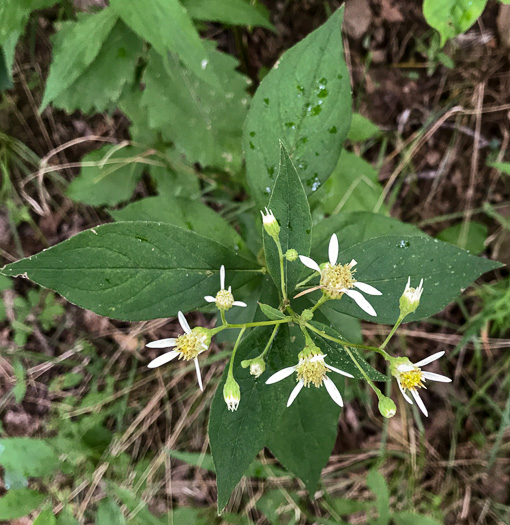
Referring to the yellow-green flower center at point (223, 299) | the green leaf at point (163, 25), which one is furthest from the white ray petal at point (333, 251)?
the green leaf at point (163, 25)

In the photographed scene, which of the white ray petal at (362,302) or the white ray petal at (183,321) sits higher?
the white ray petal at (183,321)

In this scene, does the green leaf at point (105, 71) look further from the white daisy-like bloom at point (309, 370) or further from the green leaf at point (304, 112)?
the white daisy-like bloom at point (309, 370)

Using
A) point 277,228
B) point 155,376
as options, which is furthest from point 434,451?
point 277,228

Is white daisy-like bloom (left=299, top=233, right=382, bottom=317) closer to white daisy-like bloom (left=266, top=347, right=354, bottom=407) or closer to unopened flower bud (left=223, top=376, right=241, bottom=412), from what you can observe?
white daisy-like bloom (left=266, top=347, right=354, bottom=407)

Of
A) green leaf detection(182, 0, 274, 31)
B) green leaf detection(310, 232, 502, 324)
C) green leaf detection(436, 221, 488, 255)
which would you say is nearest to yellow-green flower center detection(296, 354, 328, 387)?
green leaf detection(310, 232, 502, 324)

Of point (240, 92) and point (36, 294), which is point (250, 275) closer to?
point (240, 92)

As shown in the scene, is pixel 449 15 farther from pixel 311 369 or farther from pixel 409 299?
pixel 311 369
